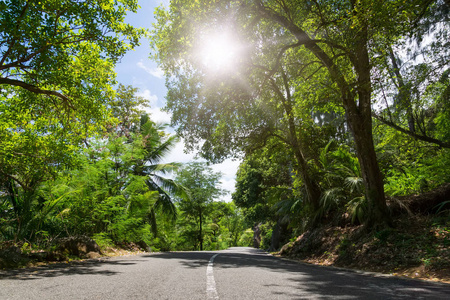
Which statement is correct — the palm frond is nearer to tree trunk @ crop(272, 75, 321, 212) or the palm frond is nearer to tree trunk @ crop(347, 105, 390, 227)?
tree trunk @ crop(347, 105, 390, 227)

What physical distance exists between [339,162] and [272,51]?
5547 millimetres

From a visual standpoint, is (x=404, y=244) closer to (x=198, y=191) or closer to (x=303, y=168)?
(x=303, y=168)

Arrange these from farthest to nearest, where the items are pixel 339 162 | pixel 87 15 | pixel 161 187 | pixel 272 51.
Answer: pixel 161 187
pixel 339 162
pixel 272 51
pixel 87 15

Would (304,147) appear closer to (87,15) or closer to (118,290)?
(87,15)

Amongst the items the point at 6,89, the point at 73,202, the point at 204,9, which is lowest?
the point at 73,202

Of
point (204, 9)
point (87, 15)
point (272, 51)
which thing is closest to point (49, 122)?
point (87, 15)

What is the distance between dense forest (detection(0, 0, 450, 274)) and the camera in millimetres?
6879

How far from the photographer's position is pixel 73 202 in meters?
9.87

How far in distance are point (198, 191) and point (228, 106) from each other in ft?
66.6

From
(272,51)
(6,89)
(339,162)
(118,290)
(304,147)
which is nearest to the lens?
(118,290)

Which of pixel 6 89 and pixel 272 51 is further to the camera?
pixel 272 51

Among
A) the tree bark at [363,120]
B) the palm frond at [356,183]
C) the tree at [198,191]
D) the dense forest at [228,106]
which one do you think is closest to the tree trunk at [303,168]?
the dense forest at [228,106]

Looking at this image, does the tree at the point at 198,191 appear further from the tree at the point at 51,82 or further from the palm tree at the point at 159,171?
the tree at the point at 51,82

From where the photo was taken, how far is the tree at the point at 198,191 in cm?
3033
